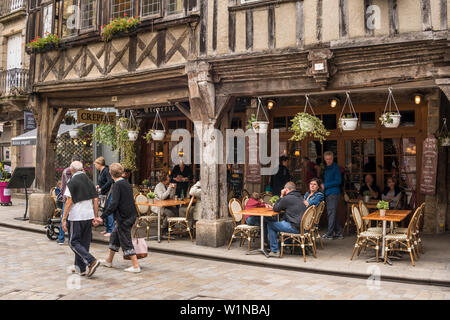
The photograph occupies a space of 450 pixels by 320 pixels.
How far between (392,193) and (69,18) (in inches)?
337

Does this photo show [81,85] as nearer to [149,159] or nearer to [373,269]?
[149,159]

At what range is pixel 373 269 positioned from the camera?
6523 mm

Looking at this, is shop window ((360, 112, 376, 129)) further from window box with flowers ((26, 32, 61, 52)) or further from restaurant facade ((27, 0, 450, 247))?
window box with flowers ((26, 32, 61, 52))

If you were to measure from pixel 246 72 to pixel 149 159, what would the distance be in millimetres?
6725

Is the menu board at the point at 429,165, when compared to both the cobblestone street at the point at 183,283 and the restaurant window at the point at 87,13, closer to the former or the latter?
the cobblestone street at the point at 183,283

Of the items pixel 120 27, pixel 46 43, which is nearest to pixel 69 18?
pixel 46 43

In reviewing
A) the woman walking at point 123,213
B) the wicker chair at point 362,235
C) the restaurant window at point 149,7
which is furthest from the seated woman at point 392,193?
the restaurant window at point 149,7

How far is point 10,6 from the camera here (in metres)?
18.5

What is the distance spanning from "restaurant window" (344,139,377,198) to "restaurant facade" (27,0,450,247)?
2 centimetres

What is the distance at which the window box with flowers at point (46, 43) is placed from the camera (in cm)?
1062

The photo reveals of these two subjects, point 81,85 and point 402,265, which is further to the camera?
point 81,85

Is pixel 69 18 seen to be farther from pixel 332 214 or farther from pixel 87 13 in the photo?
pixel 332 214

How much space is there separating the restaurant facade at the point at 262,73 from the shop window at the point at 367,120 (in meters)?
0.02

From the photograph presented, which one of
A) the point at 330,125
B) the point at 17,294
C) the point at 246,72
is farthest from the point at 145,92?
the point at 17,294
